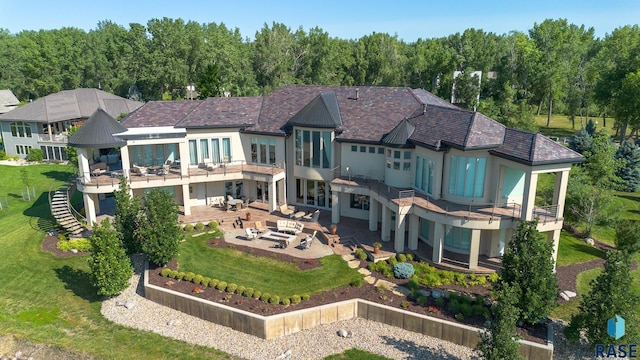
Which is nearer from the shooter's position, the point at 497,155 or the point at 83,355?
the point at 83,355

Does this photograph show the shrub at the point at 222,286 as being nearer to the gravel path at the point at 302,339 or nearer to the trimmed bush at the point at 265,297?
the gravel path at the point at 302,339

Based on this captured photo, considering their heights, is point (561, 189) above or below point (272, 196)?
above

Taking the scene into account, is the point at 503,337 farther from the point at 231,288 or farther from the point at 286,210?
the point at 286,210

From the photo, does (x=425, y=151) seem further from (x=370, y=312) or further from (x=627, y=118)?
(x=627, y=118)

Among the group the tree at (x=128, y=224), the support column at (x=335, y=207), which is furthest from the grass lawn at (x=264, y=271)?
the support column at (x=335, y=207)

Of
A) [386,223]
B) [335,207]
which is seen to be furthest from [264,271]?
[386,223]

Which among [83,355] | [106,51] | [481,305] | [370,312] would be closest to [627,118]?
[481,305]
